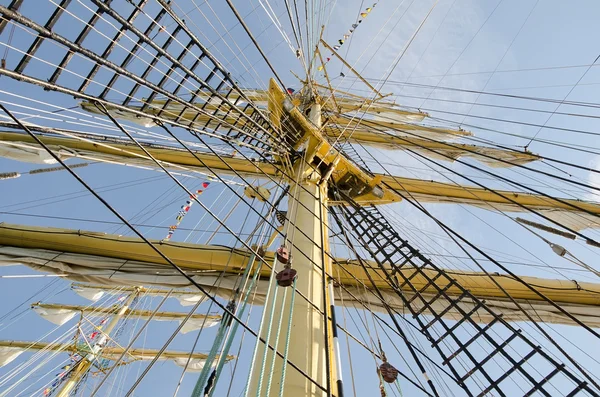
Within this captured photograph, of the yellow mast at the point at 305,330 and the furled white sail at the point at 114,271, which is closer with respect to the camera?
the yellow mast at the point at 305,330

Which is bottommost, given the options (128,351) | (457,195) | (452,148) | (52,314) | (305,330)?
(128,351)

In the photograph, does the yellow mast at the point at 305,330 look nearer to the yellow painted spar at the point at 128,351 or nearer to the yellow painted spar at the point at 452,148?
the yellow painted spar at the point at 452,148

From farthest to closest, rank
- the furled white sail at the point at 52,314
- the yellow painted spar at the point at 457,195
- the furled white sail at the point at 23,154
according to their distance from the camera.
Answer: the furled white sail at the point at 52,314, the yellow painted spar at the point at 457,195, the furled white sail at the point at 23,154

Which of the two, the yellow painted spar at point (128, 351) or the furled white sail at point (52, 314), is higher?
the furled white sail at point (52, 314)

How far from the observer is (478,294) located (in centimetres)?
543

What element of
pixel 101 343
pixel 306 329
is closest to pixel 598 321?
pixel 306 329

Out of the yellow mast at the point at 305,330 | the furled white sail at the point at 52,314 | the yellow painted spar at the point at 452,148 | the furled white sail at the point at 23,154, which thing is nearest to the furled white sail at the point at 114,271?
the furled white sail at the point at 23,154

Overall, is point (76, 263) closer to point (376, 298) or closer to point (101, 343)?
point (376, 298)

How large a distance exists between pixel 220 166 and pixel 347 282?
4498 mm

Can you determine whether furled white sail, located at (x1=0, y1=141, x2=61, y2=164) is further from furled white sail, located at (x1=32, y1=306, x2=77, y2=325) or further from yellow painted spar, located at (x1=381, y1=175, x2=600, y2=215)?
yellow painted spar, located at (x1=381, y1=175, x2=600, y2=215)

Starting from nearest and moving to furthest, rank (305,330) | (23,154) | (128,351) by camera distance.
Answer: (305,330) → (23,154) → (128,351)

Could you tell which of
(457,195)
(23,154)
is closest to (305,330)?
(23,154)

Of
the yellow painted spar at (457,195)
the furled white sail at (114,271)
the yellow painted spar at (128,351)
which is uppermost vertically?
the yellow painted spar at (457,195)

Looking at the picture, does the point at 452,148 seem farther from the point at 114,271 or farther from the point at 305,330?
the point at 114,271
